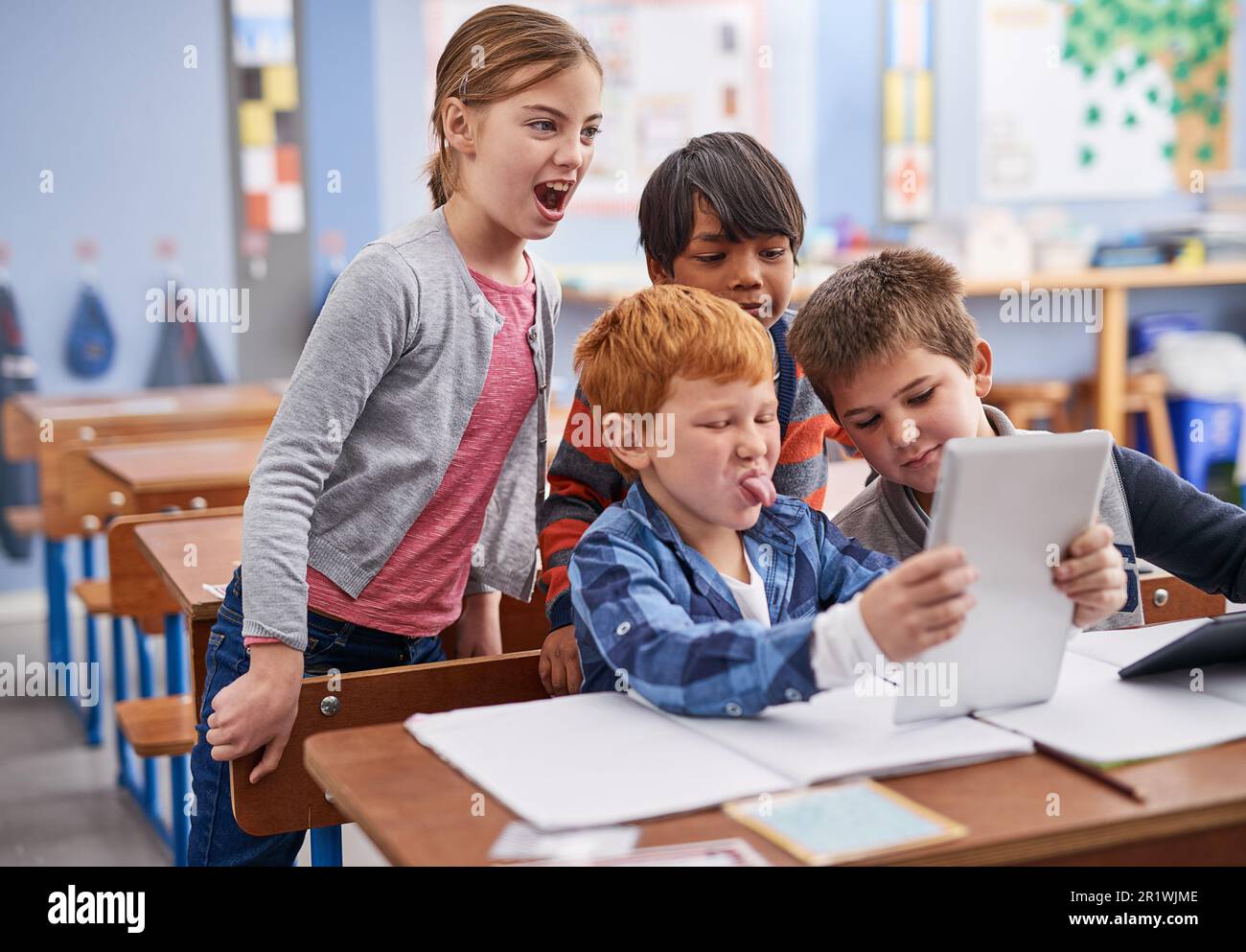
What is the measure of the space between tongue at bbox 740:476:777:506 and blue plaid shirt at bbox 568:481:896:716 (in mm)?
79

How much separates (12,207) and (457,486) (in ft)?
11.0

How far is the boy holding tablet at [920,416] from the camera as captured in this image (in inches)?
57.0

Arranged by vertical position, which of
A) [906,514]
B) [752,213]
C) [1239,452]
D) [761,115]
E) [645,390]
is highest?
[761,115]

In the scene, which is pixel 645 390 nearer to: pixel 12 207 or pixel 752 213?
pixel 752 213

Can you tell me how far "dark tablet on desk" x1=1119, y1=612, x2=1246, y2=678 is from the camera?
114 centimetres

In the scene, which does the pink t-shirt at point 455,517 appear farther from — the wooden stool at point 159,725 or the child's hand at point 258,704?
the wooden stool at point 159,725

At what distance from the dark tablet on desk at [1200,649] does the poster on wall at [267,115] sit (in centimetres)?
385

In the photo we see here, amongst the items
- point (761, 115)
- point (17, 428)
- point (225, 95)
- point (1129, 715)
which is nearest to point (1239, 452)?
point (761, 115)

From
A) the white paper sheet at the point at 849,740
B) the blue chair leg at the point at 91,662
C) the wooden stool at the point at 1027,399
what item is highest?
the white paper sheet at the point at 849,740

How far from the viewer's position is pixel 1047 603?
109cm

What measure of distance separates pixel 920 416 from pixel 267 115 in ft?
11.7

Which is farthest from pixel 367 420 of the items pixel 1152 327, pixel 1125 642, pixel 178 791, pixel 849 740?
pixel 1152 327

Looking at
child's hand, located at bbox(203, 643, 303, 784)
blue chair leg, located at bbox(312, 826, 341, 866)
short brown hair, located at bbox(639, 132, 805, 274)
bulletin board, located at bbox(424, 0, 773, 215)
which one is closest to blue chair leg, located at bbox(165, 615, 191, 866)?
blue chair leg, located at bbox(312, 826, 341, 866)

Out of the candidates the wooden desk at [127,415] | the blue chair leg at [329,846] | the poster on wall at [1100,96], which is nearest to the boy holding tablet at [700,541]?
the blue chair leg at [329,846]
